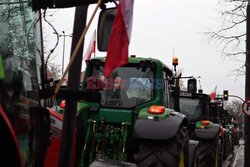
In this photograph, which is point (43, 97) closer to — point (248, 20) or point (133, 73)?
point (133, 73)

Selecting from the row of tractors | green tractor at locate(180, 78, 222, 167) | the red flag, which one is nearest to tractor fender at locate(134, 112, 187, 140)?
the row of tractors

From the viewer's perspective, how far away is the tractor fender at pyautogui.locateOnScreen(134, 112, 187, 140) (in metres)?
4.46

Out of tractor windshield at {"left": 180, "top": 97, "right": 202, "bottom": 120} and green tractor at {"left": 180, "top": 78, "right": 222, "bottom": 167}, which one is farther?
tractor windshield at {"left": 180, "top": 97, "right": 202, "bottom": 120}

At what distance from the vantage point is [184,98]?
11336 millimetres

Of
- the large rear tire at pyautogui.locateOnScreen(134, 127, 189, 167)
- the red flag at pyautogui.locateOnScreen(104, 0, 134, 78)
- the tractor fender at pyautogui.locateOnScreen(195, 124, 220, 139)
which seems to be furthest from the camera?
the tractor fender at pyautogui.locateOnScreen(195, 124, 220, 139)

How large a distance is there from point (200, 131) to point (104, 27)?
7.27 meters

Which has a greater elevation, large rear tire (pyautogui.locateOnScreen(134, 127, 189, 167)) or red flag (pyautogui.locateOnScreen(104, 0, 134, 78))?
red flag (pyautogui.locateOnScreen(104, 0, 134, 78))

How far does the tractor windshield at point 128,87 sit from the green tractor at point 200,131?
1801 millimetres

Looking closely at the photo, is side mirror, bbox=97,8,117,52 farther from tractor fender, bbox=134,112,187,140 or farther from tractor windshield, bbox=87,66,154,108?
tractor windshield, bbox=87,66,154,108

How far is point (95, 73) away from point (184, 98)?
6.30m

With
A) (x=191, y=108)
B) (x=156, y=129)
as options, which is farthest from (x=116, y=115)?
(x=191, y=108)

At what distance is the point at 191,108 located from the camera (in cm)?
1111

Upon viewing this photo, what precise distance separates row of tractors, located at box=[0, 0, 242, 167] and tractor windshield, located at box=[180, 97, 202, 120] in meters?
1.11

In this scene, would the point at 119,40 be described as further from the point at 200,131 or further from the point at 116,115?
the point at 200,131
